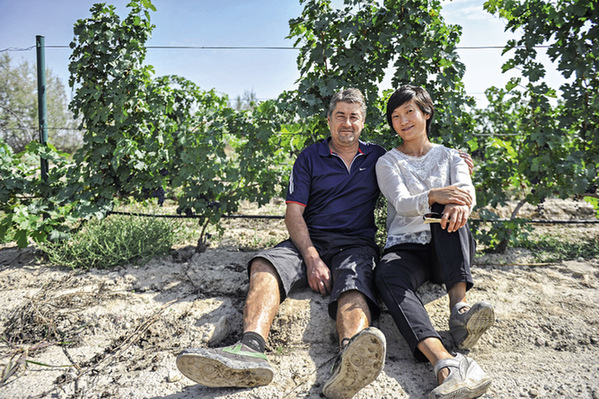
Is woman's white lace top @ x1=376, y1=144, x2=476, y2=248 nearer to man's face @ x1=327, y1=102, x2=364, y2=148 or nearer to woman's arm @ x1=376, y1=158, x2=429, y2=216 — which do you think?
woman's arm @ x1=376, y1=158, x2=429, y2=216

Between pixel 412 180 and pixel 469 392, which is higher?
pixel 412 180

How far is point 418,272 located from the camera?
225 centimetres

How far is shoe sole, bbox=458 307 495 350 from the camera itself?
1.88 m

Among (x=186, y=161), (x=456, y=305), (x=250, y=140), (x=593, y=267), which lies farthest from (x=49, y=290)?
(x=593, y=267)

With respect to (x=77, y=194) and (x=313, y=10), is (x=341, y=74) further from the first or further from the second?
(x=77, y=194)

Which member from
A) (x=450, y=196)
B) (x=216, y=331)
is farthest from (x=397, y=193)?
(x=216, y=331)

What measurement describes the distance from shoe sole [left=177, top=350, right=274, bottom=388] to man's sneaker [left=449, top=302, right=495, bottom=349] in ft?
3.25

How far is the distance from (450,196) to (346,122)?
2.83 ft

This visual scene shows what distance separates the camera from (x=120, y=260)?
3020 millimetres

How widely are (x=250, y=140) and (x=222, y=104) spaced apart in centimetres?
40

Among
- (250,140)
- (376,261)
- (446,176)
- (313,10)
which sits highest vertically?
(313,10)

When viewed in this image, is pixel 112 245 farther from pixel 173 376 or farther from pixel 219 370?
pixel 219 370

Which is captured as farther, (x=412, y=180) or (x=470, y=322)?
(x=412, y=180)

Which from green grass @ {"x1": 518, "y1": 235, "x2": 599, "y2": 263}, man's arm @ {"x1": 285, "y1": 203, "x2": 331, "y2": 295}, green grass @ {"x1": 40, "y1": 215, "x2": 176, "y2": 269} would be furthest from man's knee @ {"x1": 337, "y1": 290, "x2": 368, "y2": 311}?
green grass @ {"x1": 518, "y1": 235, "x2": 599, "y2": 263}
